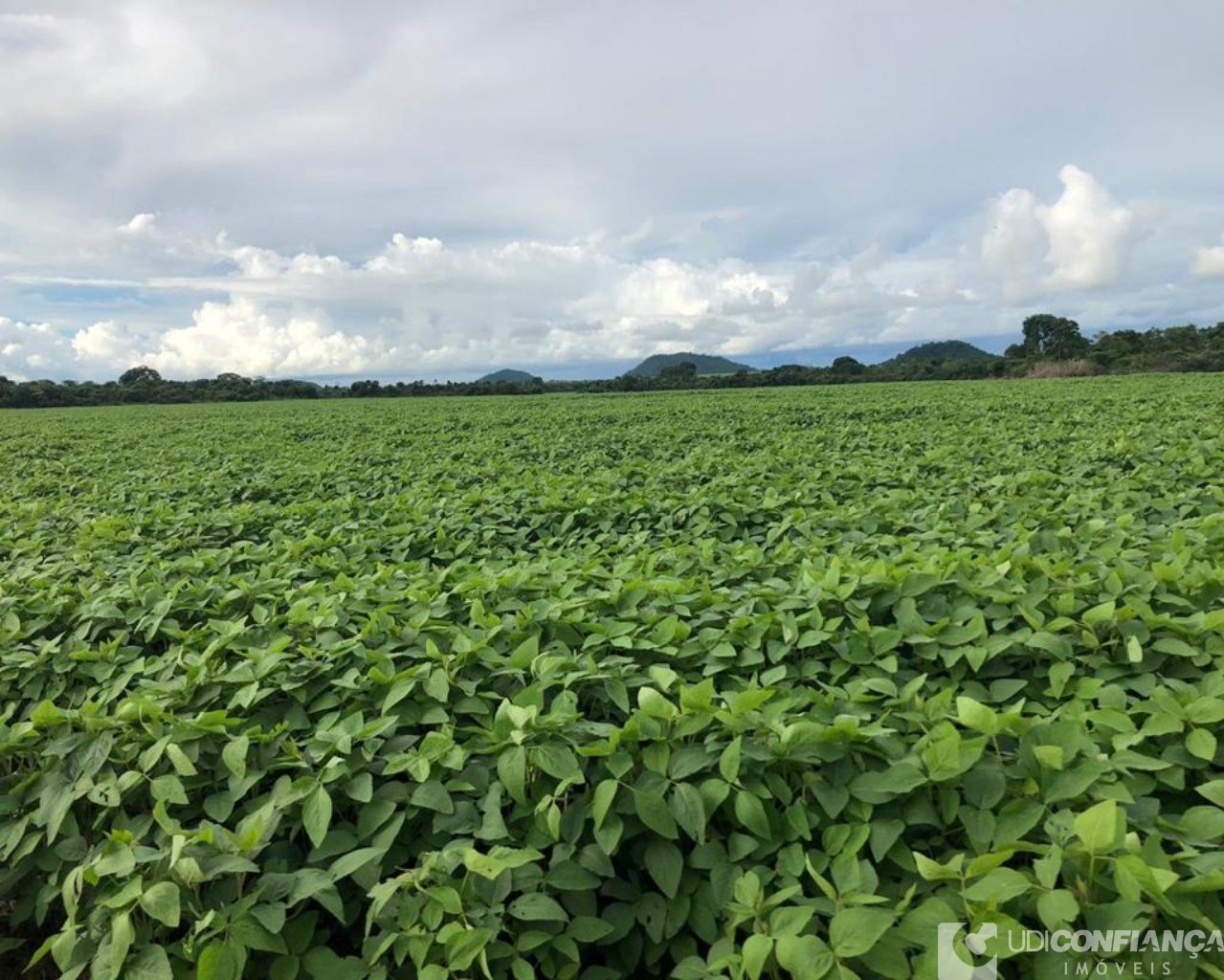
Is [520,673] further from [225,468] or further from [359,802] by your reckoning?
[225,468]

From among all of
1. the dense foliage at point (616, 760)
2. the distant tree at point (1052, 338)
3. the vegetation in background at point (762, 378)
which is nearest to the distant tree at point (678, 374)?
the vegetation in background at point (762, 378)

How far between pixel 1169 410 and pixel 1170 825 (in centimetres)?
1410

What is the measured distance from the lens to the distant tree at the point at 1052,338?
7838 centimetres

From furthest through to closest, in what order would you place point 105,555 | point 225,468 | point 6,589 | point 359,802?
1. point 225,468
2. point 105,555
3. point 6,589
4. point 359,802

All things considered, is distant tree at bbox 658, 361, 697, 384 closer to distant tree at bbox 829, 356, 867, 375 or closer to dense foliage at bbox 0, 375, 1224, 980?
distant tree at bbox 829, 356, 867, 375

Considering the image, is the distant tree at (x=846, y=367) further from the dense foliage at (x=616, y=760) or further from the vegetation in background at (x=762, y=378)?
the dense foliage at (x=616, y=760)

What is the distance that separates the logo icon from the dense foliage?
1.7 inches

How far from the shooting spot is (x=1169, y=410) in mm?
12383

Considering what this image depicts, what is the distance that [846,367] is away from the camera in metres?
75.2

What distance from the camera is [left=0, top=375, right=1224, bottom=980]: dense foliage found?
1.57 m

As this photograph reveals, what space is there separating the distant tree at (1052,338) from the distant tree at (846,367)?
2089cm

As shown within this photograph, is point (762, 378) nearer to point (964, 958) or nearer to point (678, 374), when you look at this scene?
point (678, 374)

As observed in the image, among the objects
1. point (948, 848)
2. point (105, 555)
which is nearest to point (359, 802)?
point (948, 848)

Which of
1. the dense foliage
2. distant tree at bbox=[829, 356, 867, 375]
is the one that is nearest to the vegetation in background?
distant tree at bbox=[829, 356, 867, 375]
